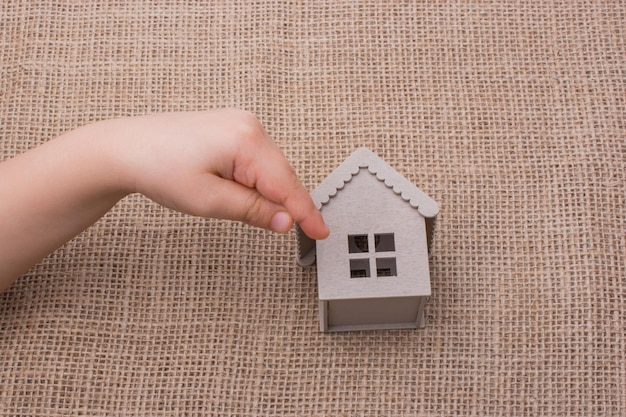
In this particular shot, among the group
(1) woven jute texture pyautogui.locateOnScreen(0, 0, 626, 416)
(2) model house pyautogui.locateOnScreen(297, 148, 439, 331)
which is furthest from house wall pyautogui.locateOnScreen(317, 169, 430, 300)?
(1) woven jute texture pyautogui.locateOnScreen(0, 0, 626, 416)

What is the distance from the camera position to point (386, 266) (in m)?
0.68

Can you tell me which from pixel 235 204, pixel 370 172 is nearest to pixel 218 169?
pixel 235 204

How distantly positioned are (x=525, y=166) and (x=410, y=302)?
231 mm

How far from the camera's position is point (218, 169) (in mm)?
641

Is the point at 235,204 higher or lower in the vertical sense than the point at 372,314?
higher

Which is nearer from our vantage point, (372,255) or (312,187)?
(372,255)

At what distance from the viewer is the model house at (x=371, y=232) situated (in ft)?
2.13

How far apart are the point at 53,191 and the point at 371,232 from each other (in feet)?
1.02

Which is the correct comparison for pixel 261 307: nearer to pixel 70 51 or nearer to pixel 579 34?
pixel 70 51

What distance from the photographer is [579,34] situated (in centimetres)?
85

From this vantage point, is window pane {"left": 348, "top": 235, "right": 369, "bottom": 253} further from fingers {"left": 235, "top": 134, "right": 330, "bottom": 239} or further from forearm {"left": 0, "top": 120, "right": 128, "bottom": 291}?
forearm {"left": 0, "top": 120, "right": 128, "bottom": 291}

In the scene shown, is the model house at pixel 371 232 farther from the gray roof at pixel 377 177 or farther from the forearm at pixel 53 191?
the forearm at pixel 53 191

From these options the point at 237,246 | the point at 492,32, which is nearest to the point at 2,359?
the point at 237,246

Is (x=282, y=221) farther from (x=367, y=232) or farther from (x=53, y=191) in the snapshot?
(x=53, y=191)
